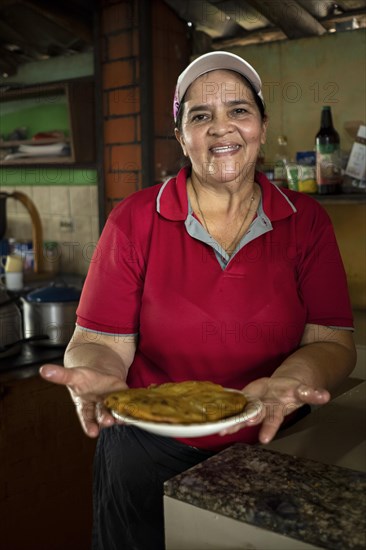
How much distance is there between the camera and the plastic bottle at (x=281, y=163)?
2.62 metres

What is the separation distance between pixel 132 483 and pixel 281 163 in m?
1.64

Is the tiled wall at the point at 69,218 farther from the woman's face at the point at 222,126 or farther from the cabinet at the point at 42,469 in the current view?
the woman's face at the point at 222,126

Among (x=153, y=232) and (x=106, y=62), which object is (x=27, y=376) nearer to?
(x=153, y=232)

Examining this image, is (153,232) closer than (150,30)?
Yes

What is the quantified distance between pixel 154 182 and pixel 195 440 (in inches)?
74.9

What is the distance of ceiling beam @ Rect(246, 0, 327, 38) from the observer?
260cm

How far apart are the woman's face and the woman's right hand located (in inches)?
22.2

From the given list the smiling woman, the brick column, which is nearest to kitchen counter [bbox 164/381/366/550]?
the smiling woman

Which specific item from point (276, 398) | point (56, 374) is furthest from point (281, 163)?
point (56, 374)

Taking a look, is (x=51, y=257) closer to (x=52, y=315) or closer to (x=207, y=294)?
(x=52, y=315)

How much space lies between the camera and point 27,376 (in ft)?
7.32

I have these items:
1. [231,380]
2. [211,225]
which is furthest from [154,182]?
[231,380]

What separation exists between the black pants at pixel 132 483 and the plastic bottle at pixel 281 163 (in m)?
1.41

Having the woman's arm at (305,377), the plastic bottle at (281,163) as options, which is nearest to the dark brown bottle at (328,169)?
the plastic bottle at (281,163)
